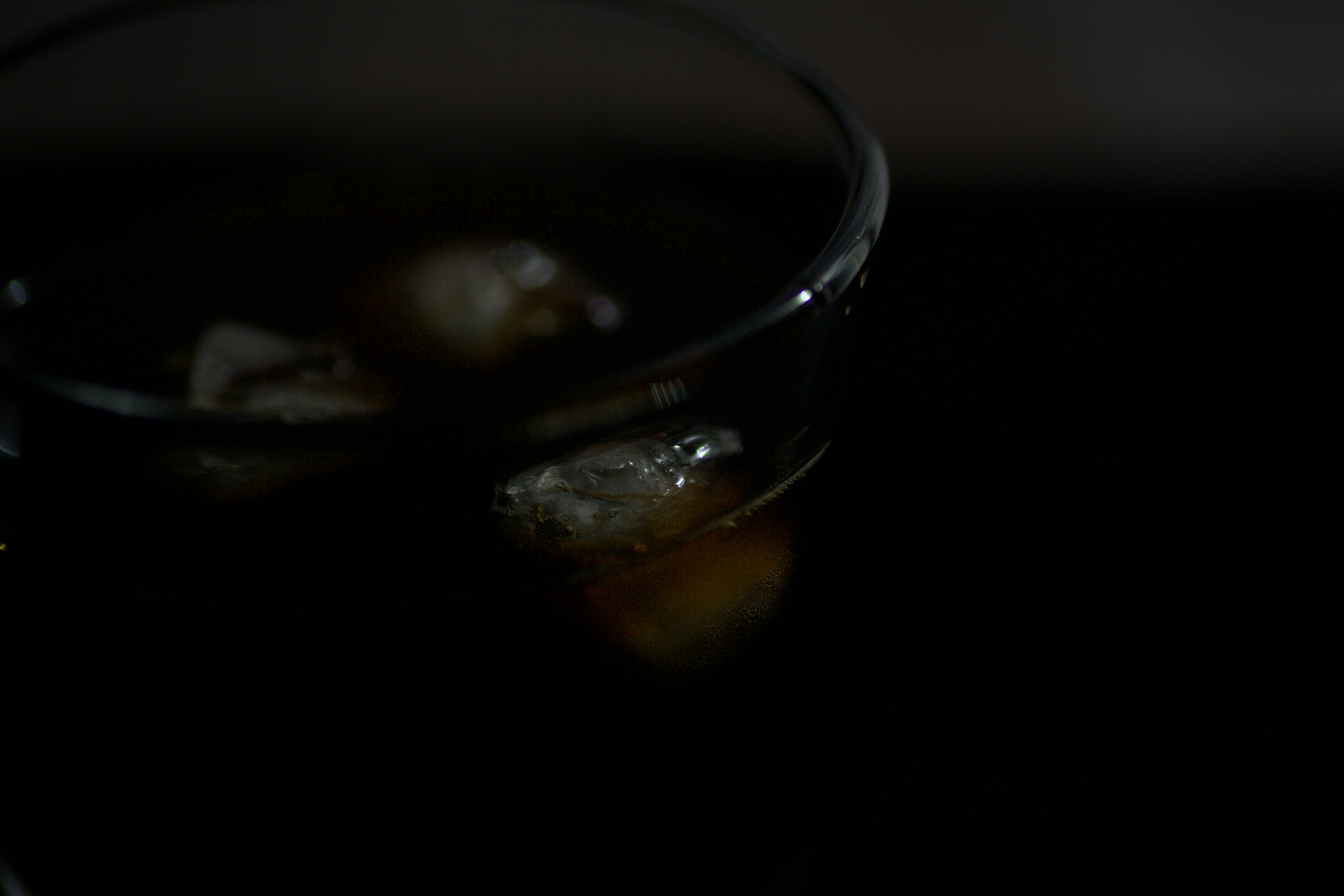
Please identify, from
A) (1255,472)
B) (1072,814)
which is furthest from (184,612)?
(1255,472)

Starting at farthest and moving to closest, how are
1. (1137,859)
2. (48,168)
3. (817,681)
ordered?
(48,168) < (1137,859) < (817,681)

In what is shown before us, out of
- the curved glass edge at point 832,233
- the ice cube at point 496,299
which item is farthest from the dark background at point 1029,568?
the ice cube at point 496,299

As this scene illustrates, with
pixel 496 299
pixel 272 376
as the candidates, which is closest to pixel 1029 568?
pixel 496 299

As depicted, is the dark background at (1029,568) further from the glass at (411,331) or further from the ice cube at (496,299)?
the ice cube at (496,299)

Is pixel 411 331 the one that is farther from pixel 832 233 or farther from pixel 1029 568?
pixel 1029 568

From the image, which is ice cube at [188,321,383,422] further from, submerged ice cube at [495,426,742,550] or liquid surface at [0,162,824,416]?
submerged ice cube at [495,426,742,550]

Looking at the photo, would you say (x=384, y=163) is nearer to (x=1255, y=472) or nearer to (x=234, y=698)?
(x=234, y=698)
